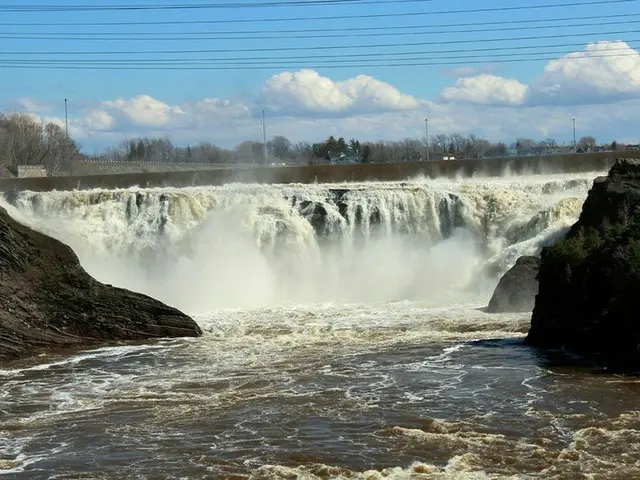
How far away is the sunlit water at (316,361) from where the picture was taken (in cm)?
1296

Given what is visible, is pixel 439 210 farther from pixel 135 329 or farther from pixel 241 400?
pixel 241 400

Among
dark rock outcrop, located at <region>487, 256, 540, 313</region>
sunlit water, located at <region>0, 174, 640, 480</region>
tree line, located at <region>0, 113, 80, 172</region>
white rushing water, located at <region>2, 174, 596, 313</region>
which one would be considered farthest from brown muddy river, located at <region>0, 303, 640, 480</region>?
tree line, located at <region>0, 113, 80, 172</region>

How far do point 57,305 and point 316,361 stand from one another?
6.79 meters

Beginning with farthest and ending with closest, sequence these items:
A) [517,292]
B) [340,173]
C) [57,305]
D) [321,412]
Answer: [340,173]
[517,292]
[57,305]
[321,412]

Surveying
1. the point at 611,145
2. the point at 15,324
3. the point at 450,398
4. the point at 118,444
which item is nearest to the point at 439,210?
the point at 15,324

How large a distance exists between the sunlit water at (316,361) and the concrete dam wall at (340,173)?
24.1 feet

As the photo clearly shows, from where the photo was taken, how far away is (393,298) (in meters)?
32.8

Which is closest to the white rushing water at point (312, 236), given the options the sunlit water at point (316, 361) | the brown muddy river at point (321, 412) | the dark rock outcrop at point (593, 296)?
the sunlit water at point (316, 361)

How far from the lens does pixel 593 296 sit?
2062 centimetres

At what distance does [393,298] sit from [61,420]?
60.3 feet

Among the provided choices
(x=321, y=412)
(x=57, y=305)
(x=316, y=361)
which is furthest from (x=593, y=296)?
(x=57, y=305)

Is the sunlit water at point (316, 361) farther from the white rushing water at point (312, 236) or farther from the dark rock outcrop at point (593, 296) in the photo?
A: the dark rock outcrop at point (593, 296)

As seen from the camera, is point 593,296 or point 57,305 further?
point 57,305

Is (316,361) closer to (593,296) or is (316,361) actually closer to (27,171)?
(593,296)
